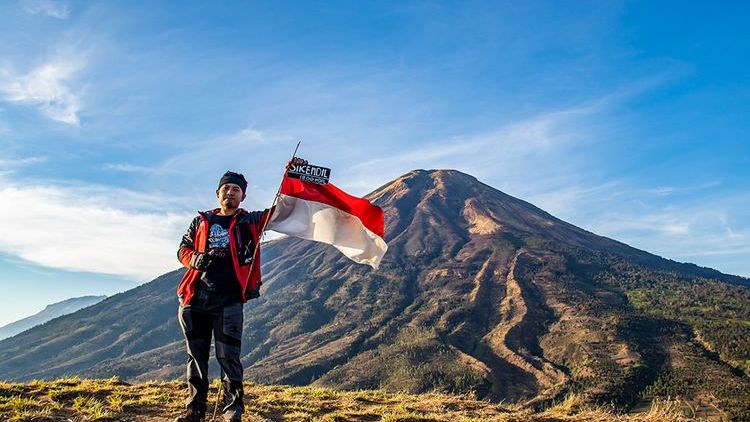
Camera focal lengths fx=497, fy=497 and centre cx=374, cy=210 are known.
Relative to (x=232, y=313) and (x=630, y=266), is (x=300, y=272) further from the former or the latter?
(x=232, y=313)

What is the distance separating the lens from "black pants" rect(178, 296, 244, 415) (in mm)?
5062

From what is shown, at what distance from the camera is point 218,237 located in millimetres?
5387

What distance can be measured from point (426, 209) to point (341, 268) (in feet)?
83.7

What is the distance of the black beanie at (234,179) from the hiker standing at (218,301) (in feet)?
1.43

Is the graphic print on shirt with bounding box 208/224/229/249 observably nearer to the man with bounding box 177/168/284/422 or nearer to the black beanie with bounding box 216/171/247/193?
the man with bounding box 177/168/284/422

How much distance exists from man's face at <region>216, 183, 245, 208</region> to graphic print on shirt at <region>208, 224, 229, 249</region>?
0.99 feet

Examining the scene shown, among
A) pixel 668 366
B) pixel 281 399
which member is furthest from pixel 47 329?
pixel 281 399

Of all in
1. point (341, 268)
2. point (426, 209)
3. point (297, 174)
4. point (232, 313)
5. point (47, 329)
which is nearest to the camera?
point (232, 313)

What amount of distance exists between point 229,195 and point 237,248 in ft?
2.16

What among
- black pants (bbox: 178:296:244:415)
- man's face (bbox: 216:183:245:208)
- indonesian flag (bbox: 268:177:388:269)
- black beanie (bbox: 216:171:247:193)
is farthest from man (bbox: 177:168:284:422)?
indonesian flag (bbox: 268:177:388:269)

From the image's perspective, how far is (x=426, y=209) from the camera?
10412 cm

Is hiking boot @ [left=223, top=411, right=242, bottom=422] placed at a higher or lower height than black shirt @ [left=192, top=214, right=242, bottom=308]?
lower

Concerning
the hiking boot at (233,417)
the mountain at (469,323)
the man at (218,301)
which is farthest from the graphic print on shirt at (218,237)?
the mountain at (469,323)

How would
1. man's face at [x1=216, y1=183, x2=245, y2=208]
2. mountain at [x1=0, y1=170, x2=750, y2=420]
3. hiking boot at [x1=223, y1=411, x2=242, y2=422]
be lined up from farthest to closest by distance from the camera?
mountain at [x1=0, y1=170, x2=750, y2=420] < man's face at [x1=216, y1=183, x2=245, y2=208] < hiking boot at [x1=223, y1=411, x2=242, y2=422]
